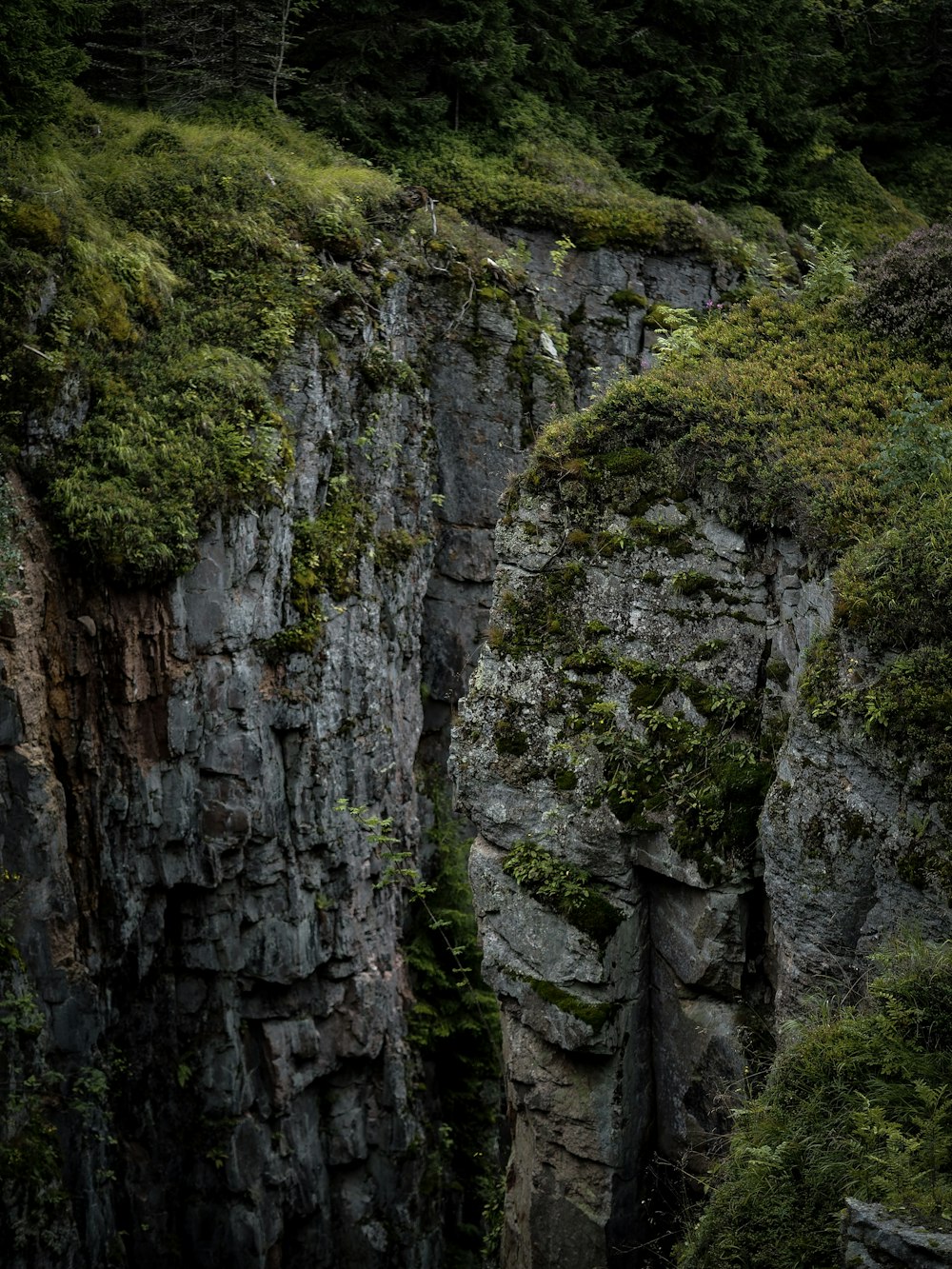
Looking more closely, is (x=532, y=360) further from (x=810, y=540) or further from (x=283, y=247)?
(x=810, y=540)

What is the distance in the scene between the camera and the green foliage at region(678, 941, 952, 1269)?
5.16 metres

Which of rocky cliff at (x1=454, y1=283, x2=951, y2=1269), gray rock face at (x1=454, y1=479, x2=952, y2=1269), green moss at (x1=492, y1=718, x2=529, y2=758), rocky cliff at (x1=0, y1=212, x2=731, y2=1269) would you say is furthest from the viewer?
rocky cliff at (x1=0, y1=212, x2=731, y2=1269)

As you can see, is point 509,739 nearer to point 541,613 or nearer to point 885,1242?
point 541,613

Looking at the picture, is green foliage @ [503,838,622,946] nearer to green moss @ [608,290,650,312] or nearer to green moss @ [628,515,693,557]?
green moss @ [628,515,693,557]

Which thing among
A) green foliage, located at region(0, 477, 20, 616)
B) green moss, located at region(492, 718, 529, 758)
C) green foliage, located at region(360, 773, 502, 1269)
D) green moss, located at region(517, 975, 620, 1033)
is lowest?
green foliage, located at region(360, 773, 502, 1269)

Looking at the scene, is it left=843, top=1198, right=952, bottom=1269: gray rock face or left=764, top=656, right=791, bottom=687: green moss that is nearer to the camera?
left=843, top=1198, right=952, bottom=1269: gray rock face

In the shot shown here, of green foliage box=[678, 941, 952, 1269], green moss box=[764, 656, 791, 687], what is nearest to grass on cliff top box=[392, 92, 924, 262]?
green moss box=[764, 656, 791, 687]

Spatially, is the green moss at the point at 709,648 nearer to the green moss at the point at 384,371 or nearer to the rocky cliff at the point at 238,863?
the rocky cliff at the point at 238,863

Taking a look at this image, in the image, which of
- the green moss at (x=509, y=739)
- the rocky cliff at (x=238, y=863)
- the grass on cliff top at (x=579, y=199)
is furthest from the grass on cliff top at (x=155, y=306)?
the green moss at (x=509, y=739)

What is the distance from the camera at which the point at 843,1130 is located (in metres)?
5.63

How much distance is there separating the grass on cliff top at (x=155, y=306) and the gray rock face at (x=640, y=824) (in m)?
6.51

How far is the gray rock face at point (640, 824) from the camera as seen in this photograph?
773 centimetres

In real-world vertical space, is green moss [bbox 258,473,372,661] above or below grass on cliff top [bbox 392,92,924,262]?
below

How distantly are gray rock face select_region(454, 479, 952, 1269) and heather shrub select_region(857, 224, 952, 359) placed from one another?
119 inches
